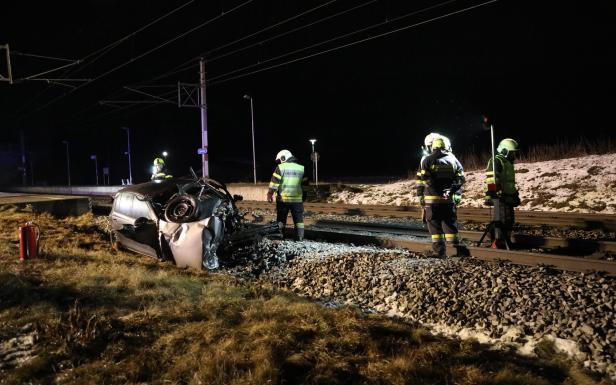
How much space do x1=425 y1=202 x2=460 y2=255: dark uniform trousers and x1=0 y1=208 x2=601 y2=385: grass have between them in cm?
259

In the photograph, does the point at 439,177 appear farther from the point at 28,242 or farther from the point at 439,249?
the point at 28,242

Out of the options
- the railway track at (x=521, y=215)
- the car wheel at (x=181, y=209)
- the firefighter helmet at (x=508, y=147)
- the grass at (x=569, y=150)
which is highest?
the grass at (x=569, y=150)

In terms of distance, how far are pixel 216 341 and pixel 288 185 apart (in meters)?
5.07

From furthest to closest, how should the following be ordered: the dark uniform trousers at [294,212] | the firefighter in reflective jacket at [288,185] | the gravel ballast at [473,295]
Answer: the dark uniform trousers at [294,212] → the firefighter in reflective jacket at [288,185] → the gravel ballast at [473,295]

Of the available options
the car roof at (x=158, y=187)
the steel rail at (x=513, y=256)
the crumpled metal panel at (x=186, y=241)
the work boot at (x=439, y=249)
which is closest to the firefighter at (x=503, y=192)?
the steel rail at (x=513, y=256)

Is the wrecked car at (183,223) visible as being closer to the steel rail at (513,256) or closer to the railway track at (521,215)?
the steel rail at (513,256)

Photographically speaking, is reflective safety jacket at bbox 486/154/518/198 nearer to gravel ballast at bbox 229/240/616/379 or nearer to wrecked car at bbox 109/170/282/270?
gravel ballast at bbox 229/240/616/379

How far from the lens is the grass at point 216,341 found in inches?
138

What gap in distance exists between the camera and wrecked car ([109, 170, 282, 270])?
23.1 ft

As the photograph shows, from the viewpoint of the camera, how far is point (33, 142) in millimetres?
87312

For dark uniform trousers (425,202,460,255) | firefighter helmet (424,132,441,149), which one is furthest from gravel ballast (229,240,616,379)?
firefighter helmet (424,132,441,149)

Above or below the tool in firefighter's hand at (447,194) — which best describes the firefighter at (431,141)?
above

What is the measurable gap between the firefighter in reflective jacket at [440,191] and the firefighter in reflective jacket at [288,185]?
2631 mm

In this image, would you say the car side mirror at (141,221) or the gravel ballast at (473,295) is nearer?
the gravel ballast at (473,295)
